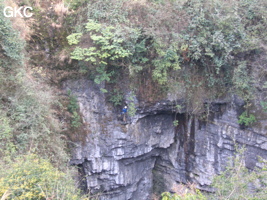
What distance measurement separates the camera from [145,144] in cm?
854

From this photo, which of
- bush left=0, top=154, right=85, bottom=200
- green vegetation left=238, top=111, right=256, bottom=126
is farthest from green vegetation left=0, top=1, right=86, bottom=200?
green vegetation left=238, top=111, right=256, bottom=126

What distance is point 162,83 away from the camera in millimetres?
7680

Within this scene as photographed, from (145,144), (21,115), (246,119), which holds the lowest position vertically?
(145,144)

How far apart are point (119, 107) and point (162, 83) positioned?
1764 millimetres

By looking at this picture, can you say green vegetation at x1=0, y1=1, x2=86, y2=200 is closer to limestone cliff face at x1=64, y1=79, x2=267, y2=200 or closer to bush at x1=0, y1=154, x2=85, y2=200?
bush at x1=0, y1=154, x2=85, y2=200

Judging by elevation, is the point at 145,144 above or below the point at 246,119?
below

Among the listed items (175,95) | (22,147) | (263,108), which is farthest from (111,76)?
(263,108)

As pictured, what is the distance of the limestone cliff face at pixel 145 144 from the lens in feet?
25.0

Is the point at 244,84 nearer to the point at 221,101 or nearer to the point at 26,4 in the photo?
the point at 221,101

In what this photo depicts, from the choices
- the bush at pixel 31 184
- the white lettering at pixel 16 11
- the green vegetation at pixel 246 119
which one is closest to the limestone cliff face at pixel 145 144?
the green vegetation at pixel 246 119

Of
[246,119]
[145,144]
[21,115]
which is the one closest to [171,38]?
[246,119]

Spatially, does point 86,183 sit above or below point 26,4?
below

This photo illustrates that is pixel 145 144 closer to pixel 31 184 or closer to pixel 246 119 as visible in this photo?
pixel 246 119

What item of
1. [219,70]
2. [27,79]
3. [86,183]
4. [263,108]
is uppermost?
[219,70]
